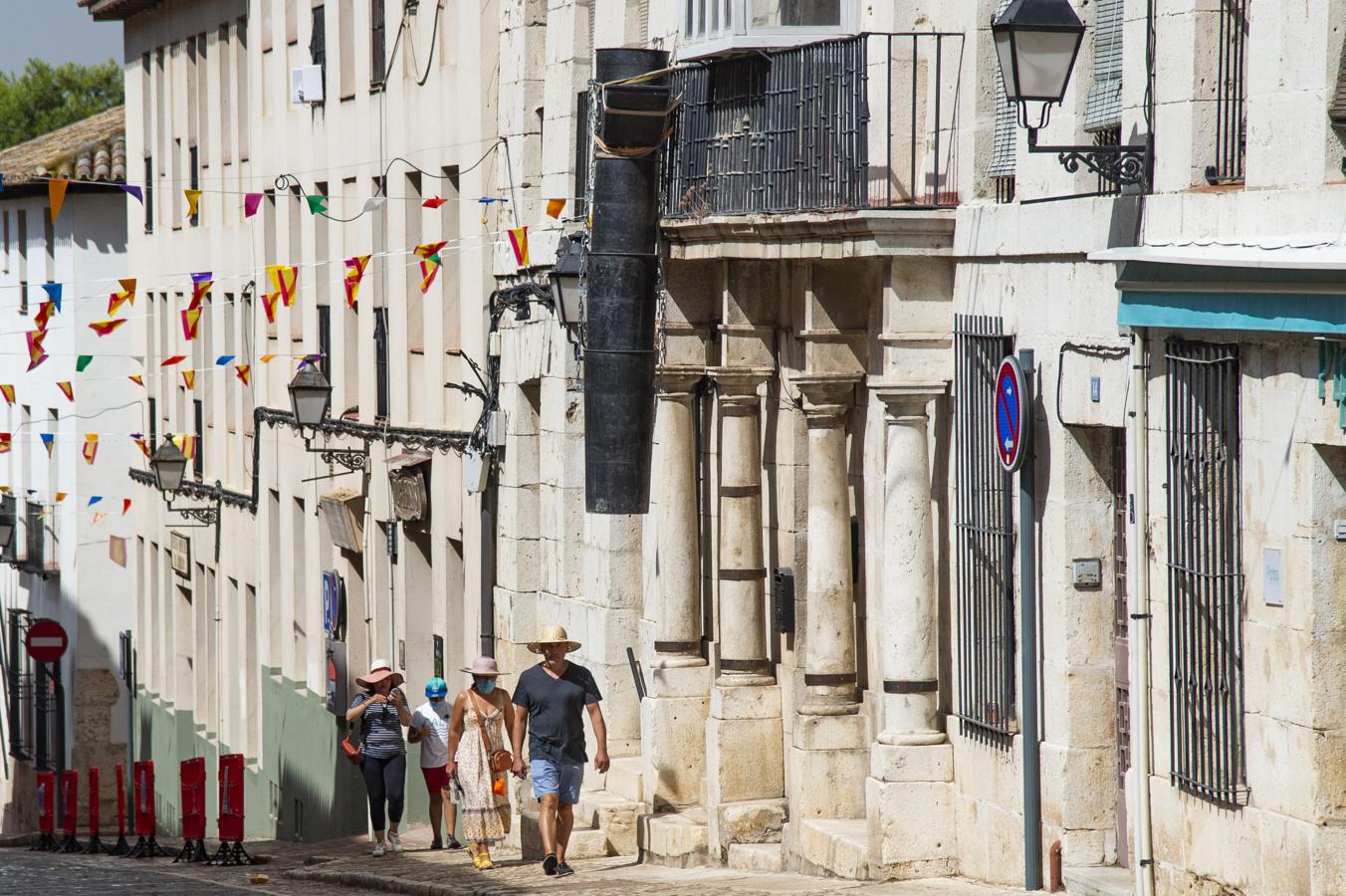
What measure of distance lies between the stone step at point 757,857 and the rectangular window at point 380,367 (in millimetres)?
10838

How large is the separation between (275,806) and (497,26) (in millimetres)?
10701

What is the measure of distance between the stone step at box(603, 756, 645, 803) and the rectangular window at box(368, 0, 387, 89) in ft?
30.0

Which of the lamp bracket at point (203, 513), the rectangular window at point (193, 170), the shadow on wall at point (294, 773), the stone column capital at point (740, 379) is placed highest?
the rectangular window at point (193, 170)

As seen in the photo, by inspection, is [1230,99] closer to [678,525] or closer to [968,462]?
[968,462]

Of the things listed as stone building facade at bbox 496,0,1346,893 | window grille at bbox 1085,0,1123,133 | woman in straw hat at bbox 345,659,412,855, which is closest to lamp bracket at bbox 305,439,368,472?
stone building facade at bbox 496,0,1346,893

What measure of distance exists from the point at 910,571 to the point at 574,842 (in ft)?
15.7

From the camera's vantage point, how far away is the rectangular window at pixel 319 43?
29.1 m

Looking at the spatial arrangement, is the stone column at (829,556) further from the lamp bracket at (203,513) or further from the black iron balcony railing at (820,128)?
the lamp bracket at (203,513)

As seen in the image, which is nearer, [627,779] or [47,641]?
[627,779]

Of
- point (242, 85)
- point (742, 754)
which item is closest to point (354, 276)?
point (742, 754)

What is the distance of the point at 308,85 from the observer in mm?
29062

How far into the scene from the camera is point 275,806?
30.5 meters

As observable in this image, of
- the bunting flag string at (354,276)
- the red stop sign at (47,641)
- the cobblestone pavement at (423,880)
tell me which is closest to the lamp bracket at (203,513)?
the red stop sign at (47,641)

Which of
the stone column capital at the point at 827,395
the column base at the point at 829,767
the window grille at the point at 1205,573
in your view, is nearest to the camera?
the window grille at the point at 1205,573
